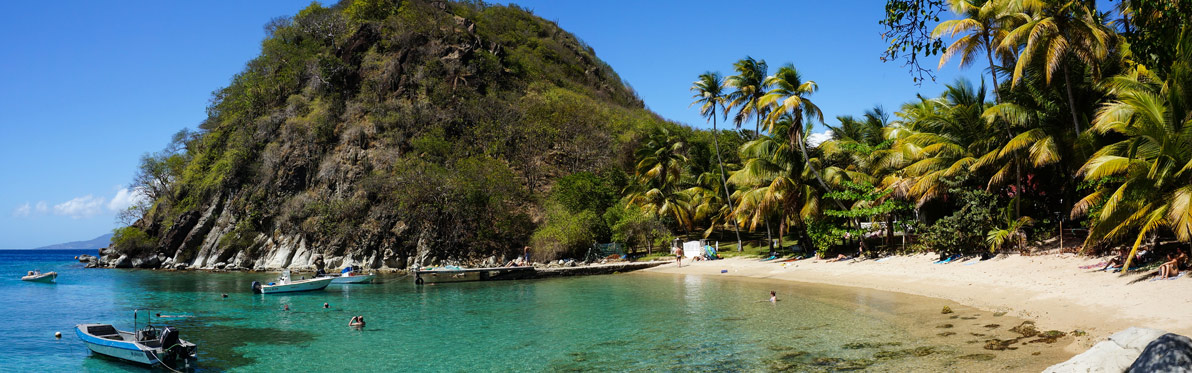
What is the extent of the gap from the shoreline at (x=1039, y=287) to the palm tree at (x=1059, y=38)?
498cm

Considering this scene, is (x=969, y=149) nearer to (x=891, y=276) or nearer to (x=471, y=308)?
(x=891, y=276)

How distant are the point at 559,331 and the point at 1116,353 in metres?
13.0

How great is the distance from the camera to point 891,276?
83.6ft

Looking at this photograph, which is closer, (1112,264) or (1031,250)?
(1112,264)

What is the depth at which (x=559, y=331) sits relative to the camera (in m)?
18.5

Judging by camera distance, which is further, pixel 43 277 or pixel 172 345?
pixel 43 277

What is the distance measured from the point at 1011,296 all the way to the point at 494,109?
55.0 metres

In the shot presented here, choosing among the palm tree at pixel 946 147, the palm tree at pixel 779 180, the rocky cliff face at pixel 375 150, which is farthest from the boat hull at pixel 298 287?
the palm tree at pixel 946 147

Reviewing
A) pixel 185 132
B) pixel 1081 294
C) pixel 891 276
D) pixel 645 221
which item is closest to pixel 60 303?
pixel 645 221

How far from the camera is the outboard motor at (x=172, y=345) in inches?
577

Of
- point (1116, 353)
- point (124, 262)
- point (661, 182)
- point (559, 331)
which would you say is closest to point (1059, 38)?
point (1116, 353)

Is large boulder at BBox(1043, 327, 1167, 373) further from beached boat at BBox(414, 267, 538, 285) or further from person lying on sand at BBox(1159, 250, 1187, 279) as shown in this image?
beached boat at BBox(414, 267, 538, 285)

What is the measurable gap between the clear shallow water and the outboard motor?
28.3 inches

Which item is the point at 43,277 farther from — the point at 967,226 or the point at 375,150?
the point at 967,226
